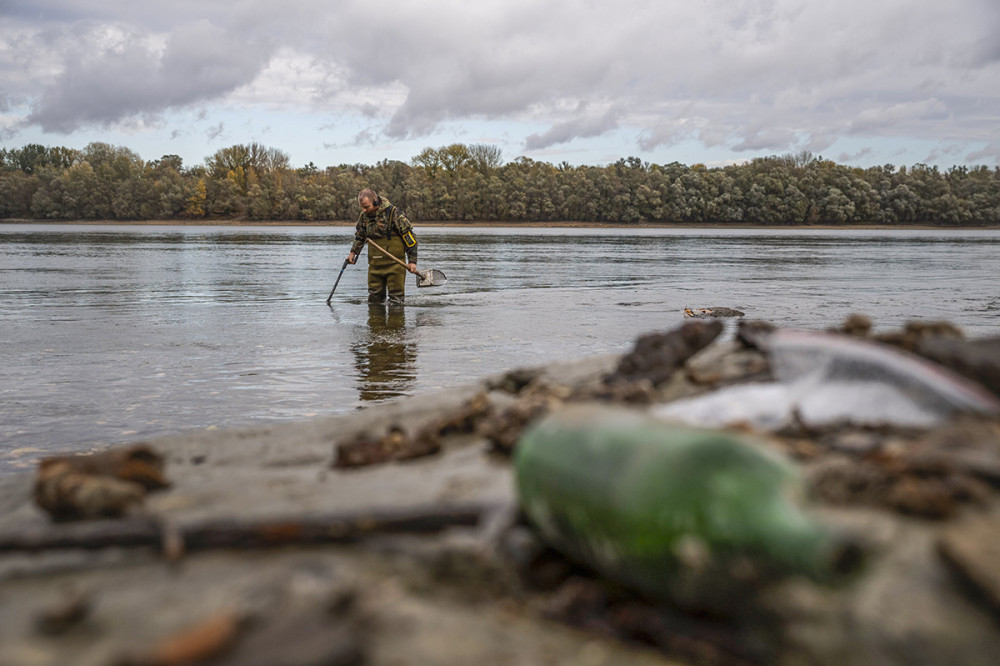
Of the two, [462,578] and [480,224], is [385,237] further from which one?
[480,224]

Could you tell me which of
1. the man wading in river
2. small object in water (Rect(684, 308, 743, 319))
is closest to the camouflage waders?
the man wading in river

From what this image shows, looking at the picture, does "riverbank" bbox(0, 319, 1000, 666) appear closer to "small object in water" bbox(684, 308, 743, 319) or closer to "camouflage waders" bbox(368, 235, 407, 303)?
"camouflage waders" bbox(368, 235, 407, 303)

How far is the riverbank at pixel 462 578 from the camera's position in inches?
77.6

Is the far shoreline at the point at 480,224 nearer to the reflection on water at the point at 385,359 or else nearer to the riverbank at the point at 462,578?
the reflection on water at the point at 385,359

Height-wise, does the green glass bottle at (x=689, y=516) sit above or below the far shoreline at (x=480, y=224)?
below

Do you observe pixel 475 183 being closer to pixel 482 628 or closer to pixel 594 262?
pixel 594 262

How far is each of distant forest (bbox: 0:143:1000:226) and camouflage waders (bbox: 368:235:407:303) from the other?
365 ft

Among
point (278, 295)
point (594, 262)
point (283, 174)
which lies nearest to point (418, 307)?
point (278, 295)

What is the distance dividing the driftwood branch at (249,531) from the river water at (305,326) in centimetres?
361

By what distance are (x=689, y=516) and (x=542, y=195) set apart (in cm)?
13047

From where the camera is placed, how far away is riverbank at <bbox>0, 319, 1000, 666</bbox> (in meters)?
1.97

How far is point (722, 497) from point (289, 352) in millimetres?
9781

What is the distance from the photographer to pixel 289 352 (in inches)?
437

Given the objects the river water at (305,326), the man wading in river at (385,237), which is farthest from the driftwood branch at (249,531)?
the man wading in river at (385,237)
